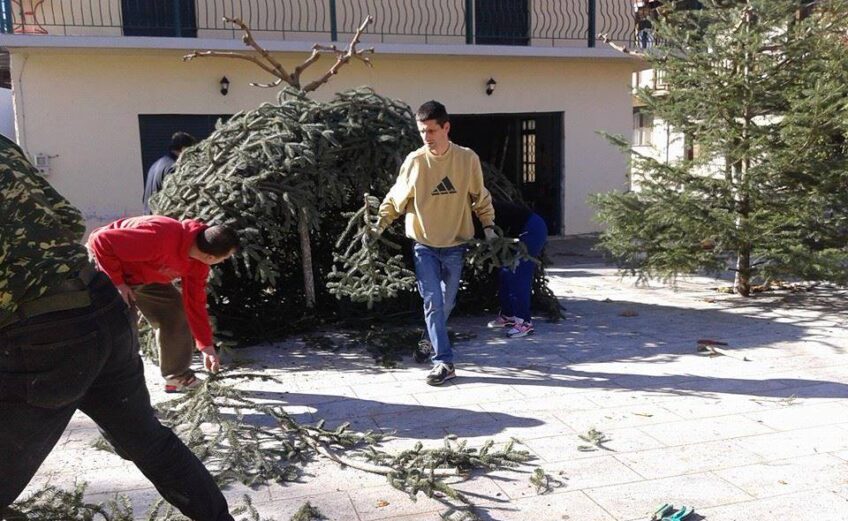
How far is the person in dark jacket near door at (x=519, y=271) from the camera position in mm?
6387

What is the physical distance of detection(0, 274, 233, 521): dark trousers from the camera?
7.53ft

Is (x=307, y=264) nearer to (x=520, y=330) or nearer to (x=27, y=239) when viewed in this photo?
(x=520, y=330)

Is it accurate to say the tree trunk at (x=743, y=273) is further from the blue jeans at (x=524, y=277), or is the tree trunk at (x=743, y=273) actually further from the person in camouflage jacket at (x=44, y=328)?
the person in camouflage jacket at (x=44, y=328)

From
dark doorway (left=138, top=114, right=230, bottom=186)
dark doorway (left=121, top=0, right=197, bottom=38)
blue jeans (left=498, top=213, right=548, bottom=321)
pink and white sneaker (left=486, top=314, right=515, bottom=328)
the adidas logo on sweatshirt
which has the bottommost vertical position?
pink and white sneaker (left=486, top=314, right=515, bottom=328)

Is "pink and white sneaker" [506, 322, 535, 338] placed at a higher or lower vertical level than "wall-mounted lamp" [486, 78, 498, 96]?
lower

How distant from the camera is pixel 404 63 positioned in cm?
1245

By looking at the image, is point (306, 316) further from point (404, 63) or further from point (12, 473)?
point (404, 63)

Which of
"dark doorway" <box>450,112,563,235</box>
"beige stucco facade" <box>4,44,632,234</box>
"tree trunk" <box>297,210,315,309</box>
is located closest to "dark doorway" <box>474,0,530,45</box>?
"beige stucco facade" <box>4,44,632,234</box>

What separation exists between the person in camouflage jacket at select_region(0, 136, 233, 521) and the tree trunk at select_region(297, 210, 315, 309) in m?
3.81

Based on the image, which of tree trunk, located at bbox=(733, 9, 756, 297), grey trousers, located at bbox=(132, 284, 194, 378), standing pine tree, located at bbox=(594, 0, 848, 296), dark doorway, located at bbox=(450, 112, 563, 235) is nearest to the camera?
grey trousers, located at bbox=(132, 284, 194, 378)

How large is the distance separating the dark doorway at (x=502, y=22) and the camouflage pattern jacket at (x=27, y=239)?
11868 millimetres

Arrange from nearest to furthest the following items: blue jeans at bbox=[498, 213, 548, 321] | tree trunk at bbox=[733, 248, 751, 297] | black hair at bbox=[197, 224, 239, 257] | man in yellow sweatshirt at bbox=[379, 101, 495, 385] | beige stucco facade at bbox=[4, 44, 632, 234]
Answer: black hair at bbox=[197, 224, 239, 257] < man in yellow sweatshirt at bbox=[379, 101, 495, 385] < blue jeans at bbox=[498, 213, 548, 321] < tree trunk at bbox=[733, 248, 751, 297] < beige stucco facade at bbox=[4, 44, 632, 234]

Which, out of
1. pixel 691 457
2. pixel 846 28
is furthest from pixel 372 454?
pixel 846 28

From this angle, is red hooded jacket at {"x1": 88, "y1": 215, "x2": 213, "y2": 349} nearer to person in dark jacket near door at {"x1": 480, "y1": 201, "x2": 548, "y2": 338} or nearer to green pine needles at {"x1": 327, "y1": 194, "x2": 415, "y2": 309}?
green pine needles at {"x1": 327, "y1": 194, "x2": 415, "y2": 309}
